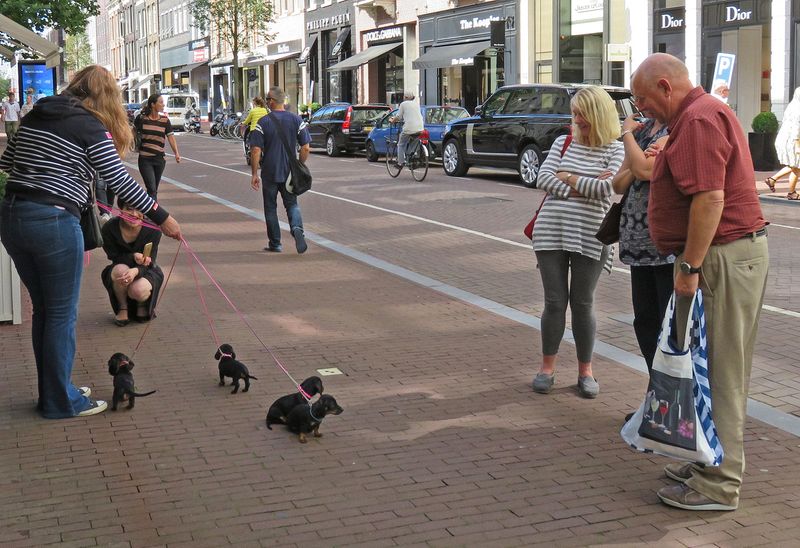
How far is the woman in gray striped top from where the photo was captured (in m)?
5.95

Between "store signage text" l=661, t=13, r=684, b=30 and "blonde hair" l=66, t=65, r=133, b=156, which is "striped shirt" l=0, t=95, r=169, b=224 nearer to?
"blonde hair" l=66, t=65, r=133, b=156

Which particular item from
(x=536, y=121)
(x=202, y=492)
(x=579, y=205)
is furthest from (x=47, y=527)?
(x=536, y=121)

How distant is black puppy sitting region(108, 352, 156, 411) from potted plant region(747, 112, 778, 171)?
18172mm

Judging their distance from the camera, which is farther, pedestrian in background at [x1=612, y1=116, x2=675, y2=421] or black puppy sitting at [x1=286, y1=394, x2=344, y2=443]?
black puppy sitting at [x1=286, y1=394, x2=344, y2=443]

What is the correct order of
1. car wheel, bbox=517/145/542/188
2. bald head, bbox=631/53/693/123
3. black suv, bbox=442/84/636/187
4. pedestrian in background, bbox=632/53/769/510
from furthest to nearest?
car wheel, bbox=517/145/542/188 < black suv, bbox=442/84/636/187 < bald head, bbox=631/53/693/123 < pedestrian in background, bbox=632/53/769/510

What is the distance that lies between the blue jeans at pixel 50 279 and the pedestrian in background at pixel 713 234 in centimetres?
290

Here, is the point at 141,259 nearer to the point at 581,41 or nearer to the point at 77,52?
the point at 581,41

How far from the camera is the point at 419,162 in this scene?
22266mm

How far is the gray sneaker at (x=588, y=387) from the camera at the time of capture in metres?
6.19

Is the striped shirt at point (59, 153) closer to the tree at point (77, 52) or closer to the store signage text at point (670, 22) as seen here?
the store signage text at point (670, 22)

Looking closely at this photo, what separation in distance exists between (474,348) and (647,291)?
237 cm

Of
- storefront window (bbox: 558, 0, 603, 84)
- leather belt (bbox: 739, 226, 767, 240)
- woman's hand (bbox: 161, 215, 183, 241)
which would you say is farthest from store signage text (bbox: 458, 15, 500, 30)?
leather belt (bbox: 739, 226, 767, 240)

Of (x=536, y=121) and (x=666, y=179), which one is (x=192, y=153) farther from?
(x=666, y=179)

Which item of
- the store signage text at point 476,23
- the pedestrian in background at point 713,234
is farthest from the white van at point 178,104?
the pedestrian in background at point 713,234
